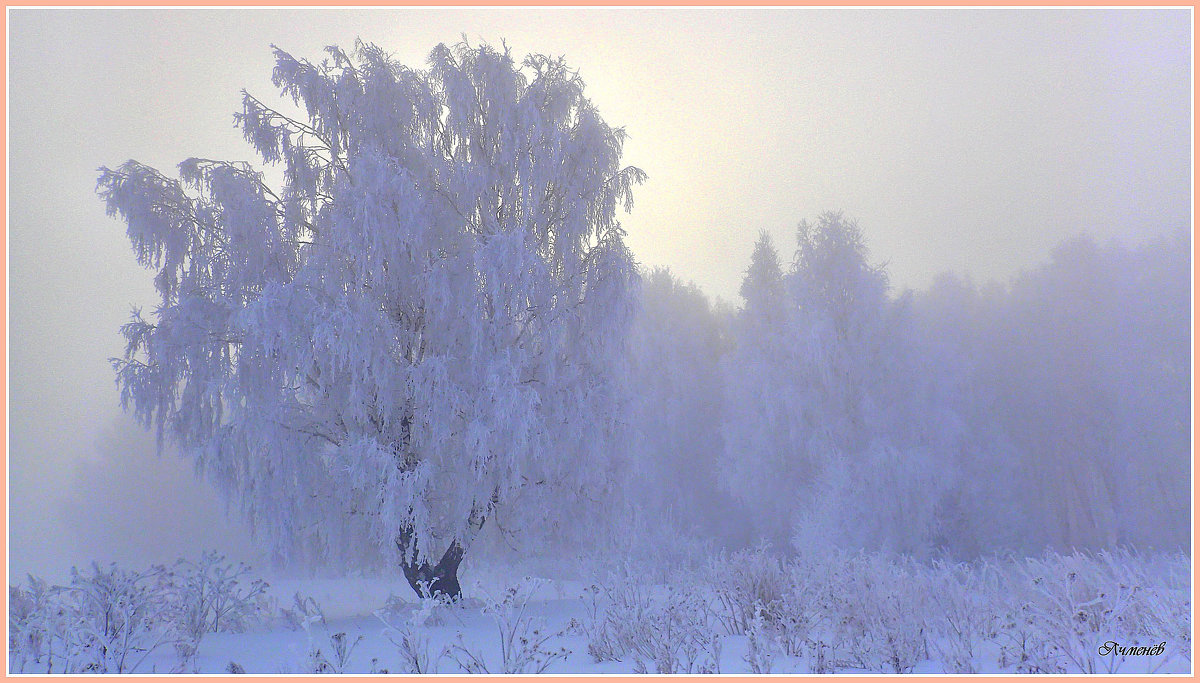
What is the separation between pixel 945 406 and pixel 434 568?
1075cm

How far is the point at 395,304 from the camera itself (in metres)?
7.83

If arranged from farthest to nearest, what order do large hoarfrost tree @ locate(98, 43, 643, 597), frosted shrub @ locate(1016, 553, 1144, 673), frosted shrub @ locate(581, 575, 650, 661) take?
large hoarfrost tree @ locate(98, 43, 643, 597), frosted shrub @ locate(581, 575, 650, 661), frosted shrub @ locate(1016, 553, 1144, 673)

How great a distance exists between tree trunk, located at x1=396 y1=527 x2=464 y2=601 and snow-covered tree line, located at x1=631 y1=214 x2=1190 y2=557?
7.33 metres

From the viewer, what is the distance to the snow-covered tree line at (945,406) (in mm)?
13055

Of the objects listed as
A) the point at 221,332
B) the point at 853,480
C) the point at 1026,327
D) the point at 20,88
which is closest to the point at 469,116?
the point at 221,332

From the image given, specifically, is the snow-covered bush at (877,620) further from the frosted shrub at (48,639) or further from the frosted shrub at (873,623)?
the frosted shrub at (48,639)

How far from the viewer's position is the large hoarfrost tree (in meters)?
6.84

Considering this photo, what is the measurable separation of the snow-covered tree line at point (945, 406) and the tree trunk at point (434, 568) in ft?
24.0

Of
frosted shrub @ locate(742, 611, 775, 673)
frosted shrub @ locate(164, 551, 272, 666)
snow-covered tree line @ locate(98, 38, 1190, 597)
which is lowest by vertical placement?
frosted shrub @ locate(742, 611, 775, 673)

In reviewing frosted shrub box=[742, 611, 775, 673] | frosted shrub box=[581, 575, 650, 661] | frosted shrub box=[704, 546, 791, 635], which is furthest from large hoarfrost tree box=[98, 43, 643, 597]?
frosted shrub box=[742, 611, 775, 673]

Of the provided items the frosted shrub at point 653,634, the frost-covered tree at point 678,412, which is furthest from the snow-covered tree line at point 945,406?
the frosted shrub at point 653,634

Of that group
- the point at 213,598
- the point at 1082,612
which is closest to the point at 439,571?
the point at 213,598

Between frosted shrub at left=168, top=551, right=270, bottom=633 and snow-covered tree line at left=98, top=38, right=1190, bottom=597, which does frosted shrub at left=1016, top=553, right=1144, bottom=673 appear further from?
frosted shrub at left=168, top=551, right=270, bottom=633

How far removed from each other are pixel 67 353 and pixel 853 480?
1328cm
